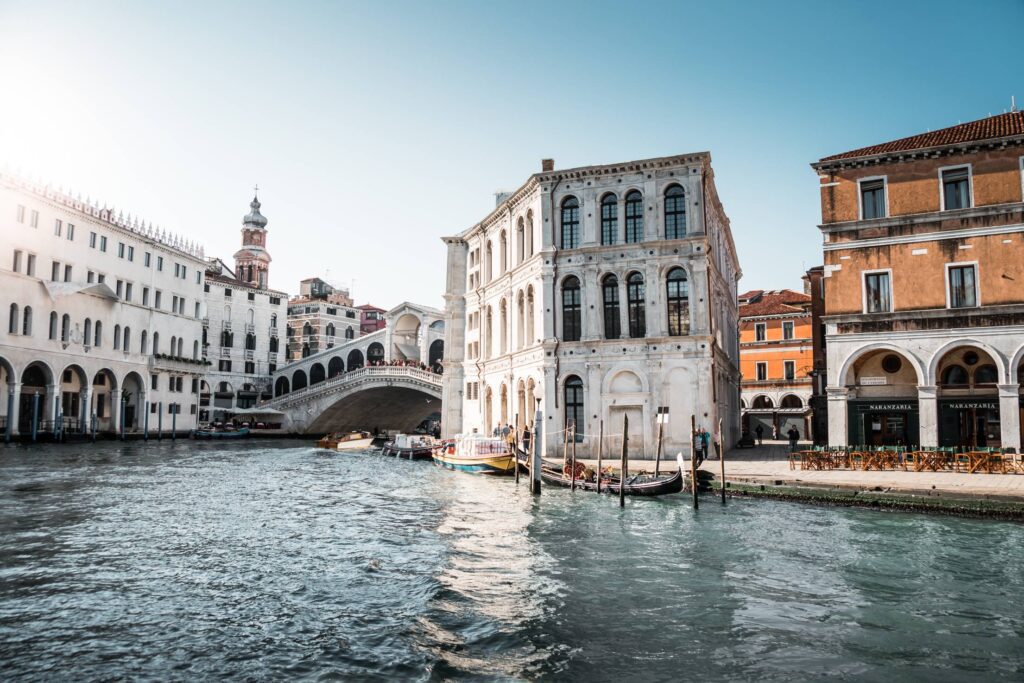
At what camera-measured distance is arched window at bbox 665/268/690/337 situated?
83.3 feet

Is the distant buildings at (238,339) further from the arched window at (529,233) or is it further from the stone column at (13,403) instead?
the arched window at (529,233)

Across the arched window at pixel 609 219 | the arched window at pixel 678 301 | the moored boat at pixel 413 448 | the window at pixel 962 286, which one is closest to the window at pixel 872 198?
the window at pixel 962 286

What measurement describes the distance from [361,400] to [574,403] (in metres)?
28.2

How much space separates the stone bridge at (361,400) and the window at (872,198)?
89.3 ft

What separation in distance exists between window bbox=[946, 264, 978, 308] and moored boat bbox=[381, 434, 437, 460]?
70.9 ft

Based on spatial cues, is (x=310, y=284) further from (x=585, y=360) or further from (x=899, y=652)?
(x=899, y=652)

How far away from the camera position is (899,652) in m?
7.54

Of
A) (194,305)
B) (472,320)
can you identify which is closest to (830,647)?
(472,320)

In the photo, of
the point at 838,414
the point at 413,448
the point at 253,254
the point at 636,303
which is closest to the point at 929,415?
the point at 838,414

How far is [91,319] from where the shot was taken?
41312 mm

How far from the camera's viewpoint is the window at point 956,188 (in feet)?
71.1

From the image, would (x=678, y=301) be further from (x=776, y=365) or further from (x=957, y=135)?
(x=776, y=365)

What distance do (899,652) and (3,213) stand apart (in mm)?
40892

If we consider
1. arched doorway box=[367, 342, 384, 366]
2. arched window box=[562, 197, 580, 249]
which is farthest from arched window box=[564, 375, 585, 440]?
arched doorway box=[367, 342, 384, 366]
